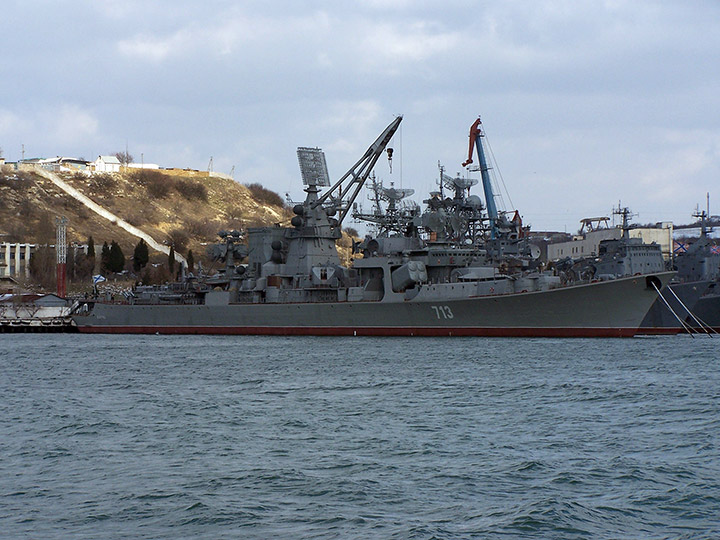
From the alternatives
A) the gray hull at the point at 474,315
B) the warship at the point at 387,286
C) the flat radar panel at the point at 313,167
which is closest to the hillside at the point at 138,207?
the warship at the point at 387,286

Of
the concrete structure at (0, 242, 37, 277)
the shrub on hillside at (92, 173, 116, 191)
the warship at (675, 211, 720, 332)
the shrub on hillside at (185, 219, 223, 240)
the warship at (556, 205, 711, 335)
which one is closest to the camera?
the warship at (556, 205, 711, 335)

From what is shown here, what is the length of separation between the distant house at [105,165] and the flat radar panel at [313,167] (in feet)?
240

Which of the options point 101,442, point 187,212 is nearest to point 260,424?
point 101,442

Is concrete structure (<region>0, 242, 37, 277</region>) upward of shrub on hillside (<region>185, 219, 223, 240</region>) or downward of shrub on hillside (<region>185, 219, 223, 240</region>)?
downward

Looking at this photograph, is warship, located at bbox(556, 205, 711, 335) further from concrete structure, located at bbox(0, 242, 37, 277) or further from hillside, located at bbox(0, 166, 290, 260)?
hillside, located at bbox(0, 166, 290, 260)

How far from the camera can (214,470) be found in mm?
14617

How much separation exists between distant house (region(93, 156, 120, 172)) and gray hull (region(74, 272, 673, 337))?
7442 cm

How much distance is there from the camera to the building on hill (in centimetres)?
11994

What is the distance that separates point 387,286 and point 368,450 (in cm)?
2864

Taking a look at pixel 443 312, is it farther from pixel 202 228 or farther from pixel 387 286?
pixel 202 228

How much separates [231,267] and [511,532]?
44722 millimetres

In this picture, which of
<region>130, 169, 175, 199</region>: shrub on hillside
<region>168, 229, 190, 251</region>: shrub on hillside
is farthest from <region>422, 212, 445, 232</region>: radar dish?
<region>130, 169, 175, 199</region>: shrub on hillside

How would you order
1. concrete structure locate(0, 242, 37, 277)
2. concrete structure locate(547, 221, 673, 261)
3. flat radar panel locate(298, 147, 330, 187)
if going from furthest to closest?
concrete structure locate(547, 221, 673, 261) → concrete structure locate(0, 242, 37, 277) → flat radar panel locate(298, 147, 330, 187)

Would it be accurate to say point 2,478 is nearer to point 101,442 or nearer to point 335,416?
point 101,442
